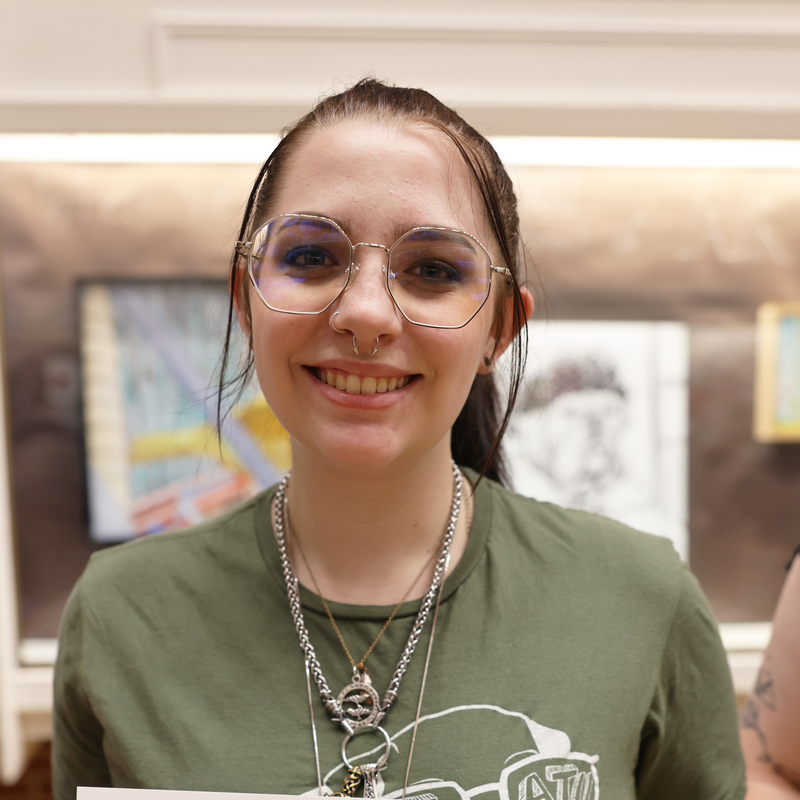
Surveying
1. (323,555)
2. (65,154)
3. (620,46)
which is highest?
(620,46)

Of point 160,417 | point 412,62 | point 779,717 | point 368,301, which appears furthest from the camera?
point 160,417

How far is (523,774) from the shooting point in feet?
2.48

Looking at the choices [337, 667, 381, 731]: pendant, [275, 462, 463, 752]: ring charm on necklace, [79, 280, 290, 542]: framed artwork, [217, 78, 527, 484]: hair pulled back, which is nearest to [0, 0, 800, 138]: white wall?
[79, 280, 290, 542]: framed artwork

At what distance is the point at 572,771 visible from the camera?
0.77 meters

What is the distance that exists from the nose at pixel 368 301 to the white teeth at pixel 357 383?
0.04 meters

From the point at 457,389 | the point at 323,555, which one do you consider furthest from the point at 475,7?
the point at 323,555

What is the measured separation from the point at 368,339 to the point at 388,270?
80 millimetres

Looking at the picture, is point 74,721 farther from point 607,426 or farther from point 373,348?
point 607,426

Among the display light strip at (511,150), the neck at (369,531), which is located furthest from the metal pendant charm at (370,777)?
the display light strip at (511,150)

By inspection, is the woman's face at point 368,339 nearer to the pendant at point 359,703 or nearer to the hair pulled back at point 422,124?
the hair pulled back at point 422,124

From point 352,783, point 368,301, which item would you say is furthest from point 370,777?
point 368,301

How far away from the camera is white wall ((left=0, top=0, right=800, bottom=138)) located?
60.3 inches

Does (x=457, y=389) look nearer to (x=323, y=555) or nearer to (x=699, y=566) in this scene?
(x=323, y=555)

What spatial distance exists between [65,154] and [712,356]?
1.76 meters
